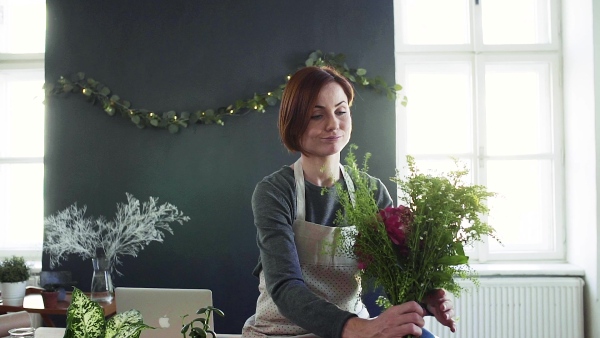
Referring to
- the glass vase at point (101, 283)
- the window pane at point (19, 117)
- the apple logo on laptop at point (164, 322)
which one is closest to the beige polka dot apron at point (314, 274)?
the apple logo on laptop at point (164, 322)

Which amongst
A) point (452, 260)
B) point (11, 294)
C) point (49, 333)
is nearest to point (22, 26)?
point (11, 294)

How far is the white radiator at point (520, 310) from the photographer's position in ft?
13.6

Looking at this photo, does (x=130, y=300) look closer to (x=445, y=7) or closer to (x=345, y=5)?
(x=345, y=5)

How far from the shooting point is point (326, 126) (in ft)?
6.40

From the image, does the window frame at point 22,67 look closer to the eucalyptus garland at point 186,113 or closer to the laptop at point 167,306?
the eucalyptus garland at point 186,113

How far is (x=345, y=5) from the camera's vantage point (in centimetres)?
424

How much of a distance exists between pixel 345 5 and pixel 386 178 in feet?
3.76

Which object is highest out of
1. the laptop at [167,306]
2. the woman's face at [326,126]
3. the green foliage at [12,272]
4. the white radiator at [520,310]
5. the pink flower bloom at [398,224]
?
the woman's face at [326,126]

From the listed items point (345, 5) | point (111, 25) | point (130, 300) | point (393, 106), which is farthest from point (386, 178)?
point (130, 300)

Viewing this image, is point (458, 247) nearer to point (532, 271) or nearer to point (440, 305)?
point (440, 305)

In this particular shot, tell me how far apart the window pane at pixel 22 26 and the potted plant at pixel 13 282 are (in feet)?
6.08

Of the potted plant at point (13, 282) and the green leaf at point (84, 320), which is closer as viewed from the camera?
the green leaf at point (84, 320)

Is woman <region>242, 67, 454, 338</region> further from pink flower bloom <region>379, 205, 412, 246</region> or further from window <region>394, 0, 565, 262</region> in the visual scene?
window <region>394, 0, 565, 262</region>

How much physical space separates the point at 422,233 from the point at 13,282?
113 inches
